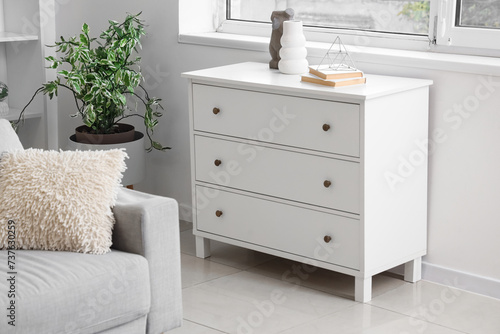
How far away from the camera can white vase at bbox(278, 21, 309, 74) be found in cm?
324

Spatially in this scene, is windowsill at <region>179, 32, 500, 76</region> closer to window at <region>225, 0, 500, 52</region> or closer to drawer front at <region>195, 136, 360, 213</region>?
window at <region>225, 0, 500, 52</region>

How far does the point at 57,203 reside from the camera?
2430 millimetres

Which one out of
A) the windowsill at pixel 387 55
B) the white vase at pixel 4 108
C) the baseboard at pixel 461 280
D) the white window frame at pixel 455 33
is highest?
the white window frame at pixel 455 33

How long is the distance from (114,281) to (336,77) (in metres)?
1.16

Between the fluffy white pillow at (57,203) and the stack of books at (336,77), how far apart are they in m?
0.91

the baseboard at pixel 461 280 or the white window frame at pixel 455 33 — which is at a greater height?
the white window frame at pixel 455 33

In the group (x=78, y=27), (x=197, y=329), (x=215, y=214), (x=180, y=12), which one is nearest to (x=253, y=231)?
(x=215, y=214)

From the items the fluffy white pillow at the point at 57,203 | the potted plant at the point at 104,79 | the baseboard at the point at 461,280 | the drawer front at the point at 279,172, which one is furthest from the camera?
the potted plant at the point at 104,79

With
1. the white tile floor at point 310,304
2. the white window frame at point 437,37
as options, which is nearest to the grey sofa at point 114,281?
the white tile floor at point 310,304

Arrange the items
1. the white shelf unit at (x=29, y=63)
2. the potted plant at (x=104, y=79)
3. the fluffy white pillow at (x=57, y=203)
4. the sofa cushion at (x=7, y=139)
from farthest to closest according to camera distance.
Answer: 1. the white shelf unit at (x=29, y=63)
2. the potted plant at (x=104, y=79)
3. the sofa cushion at (x=7, y=139)
4. the fluffy white pillow at (x=57, y=203)

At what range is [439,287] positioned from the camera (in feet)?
10.4

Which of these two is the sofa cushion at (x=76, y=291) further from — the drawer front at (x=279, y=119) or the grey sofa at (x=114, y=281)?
the drawer front at (x=279, y=119)

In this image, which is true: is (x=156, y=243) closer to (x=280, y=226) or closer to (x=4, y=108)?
(x=280, y=226)

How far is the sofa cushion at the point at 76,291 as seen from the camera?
2160 mm
